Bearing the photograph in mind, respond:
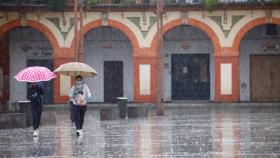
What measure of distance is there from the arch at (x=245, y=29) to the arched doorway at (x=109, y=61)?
20.6 feet

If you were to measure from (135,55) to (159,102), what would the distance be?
9.13 metres

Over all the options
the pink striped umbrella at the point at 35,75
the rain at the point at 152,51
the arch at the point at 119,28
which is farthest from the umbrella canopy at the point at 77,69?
the arch at the point at 119,28

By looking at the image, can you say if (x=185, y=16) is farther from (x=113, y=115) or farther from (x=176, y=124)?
(x=176, y=124)

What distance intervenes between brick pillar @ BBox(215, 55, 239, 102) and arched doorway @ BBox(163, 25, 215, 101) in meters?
2.58

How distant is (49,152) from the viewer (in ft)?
47.0

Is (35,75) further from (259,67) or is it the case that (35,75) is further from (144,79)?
(259,67)

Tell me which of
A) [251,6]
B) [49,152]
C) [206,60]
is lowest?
[49,152]

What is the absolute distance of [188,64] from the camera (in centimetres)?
4112

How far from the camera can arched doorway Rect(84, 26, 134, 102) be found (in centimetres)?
4081

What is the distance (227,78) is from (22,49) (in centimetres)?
1190

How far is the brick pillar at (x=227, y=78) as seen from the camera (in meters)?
38.0

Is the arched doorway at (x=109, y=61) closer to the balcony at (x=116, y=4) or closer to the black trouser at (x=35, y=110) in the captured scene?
the balcony at (x=116, y=4)

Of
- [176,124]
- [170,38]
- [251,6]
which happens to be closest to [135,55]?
[170,38]

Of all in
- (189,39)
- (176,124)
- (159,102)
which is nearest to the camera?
(176,124)
